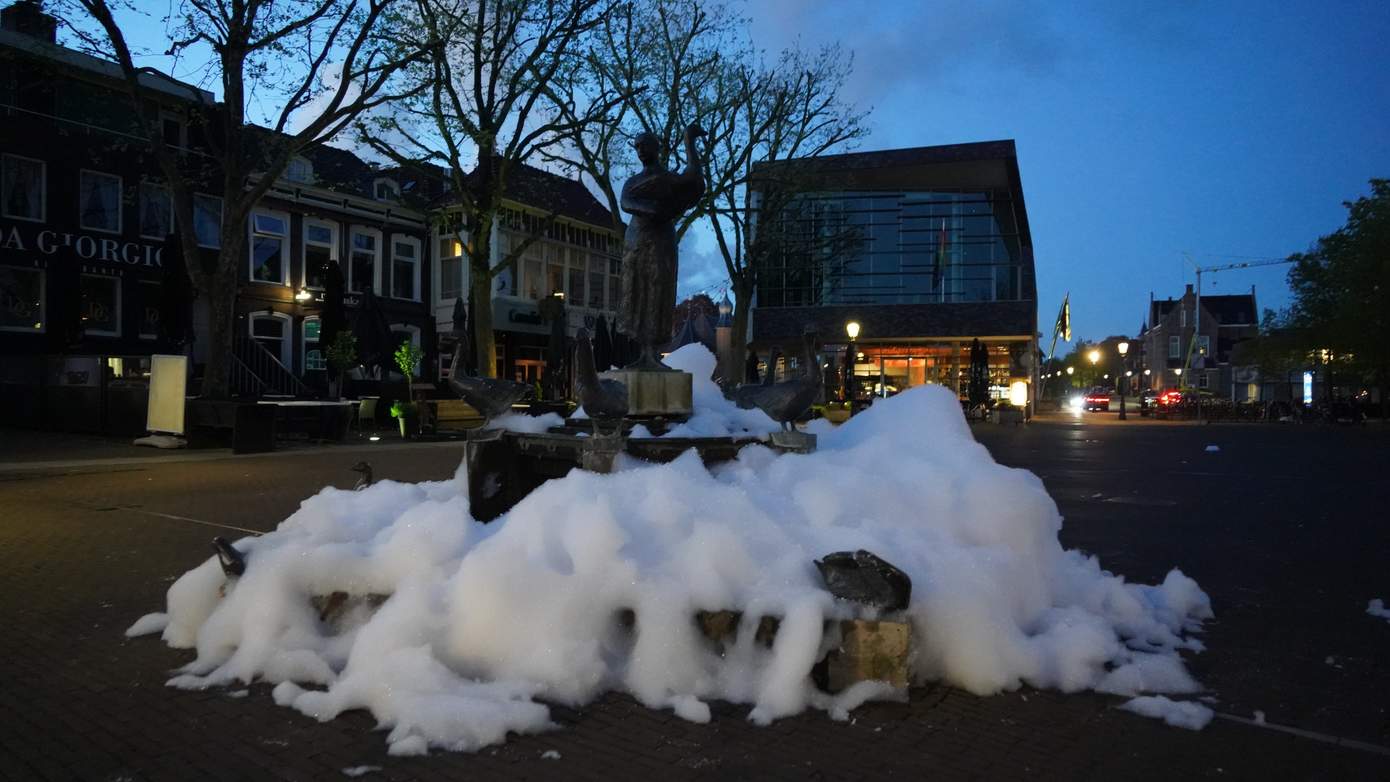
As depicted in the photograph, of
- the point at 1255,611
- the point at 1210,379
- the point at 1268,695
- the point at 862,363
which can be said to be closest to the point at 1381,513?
the point at 1255,611

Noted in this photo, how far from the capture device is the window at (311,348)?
29.0 m

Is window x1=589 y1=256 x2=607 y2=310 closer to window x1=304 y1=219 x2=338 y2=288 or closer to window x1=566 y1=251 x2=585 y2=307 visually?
window x1=566 y1=251 x2=585 y2=307

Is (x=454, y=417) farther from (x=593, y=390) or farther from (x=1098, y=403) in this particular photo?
(x=1098, y=403)

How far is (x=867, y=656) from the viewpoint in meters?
3.73

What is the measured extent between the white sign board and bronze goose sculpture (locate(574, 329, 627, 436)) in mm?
12991

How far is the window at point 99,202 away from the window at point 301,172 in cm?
525

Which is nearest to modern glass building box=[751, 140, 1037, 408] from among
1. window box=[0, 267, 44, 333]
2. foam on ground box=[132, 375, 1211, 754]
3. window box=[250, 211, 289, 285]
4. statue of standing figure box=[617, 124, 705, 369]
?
window box=[250, 211, 289, 285]

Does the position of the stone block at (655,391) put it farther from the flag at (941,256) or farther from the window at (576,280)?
the flag at (941,256)

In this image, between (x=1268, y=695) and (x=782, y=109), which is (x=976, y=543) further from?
(x=782, y=109)

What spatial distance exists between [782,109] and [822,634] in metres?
24.5

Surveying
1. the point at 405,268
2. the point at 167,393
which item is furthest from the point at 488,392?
the point at 405,268

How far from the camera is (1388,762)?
3135 mm

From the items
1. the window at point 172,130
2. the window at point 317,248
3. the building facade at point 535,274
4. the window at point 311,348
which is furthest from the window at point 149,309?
the building facade at point 535,274

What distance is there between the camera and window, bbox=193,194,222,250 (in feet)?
87.2
